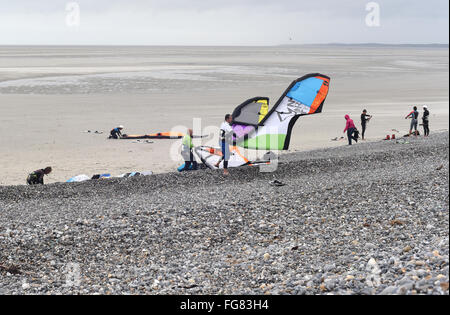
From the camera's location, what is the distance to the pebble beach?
652 cm

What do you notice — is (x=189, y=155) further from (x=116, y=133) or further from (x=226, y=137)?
(x=116, y=133)

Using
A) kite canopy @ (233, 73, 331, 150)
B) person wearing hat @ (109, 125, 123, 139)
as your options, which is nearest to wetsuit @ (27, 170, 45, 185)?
kite canopy @ (233, 73, 331, 150)

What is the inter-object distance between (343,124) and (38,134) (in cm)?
1653

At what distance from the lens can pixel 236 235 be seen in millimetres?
9594

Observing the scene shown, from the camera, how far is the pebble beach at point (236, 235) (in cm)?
652

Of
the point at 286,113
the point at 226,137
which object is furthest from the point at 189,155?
the point at 286,113

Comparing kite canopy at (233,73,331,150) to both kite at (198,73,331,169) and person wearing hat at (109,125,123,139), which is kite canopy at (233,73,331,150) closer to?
kite at (198,73,331,169)

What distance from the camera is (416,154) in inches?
602

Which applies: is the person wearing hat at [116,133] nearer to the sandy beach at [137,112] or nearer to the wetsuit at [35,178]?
the sandy beach at [137,112]

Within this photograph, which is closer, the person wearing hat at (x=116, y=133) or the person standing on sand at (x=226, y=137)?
the person standing on sand at (x=226, y=137)

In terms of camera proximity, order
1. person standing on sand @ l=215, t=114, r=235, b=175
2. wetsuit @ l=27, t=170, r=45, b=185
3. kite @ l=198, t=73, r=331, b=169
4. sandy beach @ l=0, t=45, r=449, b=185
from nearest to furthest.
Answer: person standing on sand @ l=215, t=114, r=235, b=175 → wetsuit @ l=27, t=170, r=45, b=185 → kite @ l=198, t=73, r=331, b=169 → sandy beach @ l=0, t=45, r=449, b=185

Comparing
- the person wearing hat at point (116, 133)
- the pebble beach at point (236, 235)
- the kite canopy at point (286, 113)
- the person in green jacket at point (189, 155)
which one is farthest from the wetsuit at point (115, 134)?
the pebble beach at point (236, 235)

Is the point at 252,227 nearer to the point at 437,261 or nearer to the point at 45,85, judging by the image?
the point at 437,261

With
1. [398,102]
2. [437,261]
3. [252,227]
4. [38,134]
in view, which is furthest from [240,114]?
[398,102]
